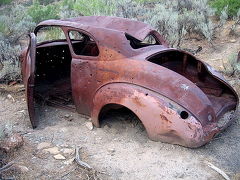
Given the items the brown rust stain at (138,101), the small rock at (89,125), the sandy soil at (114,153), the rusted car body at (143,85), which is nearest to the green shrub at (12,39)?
the rusted car body at (143,85)

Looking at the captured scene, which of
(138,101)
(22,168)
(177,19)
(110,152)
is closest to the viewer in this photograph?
(22,168)

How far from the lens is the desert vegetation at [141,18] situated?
25.3ft

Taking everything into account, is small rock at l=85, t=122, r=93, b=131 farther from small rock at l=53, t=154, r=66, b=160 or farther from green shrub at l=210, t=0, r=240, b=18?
green shrub at l=210, t=0, r=240, b=18

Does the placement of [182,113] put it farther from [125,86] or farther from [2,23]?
[2,23]

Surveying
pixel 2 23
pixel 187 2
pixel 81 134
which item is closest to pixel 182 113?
pixel 81 134

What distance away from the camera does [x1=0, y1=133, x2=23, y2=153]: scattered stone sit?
442 cm

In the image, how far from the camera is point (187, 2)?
11.2 metres

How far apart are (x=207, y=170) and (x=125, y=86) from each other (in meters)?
1.40

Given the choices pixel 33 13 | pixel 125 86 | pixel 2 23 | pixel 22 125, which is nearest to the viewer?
pixel 125 86

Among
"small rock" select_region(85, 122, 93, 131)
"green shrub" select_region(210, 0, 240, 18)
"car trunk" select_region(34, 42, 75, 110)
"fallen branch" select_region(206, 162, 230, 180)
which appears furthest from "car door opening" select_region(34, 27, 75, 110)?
"green shrub" select_region(210, 0, 240, 18)

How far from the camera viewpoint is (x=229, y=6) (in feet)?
33.2

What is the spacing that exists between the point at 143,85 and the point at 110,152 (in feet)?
3.07

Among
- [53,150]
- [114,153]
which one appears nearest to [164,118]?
[114,153]

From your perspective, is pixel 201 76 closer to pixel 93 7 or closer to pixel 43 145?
pixel 43 145
